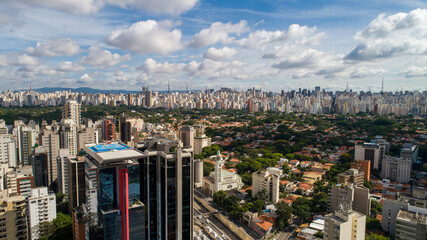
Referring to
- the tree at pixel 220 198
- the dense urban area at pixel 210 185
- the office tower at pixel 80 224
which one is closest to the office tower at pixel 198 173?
the dense urban area at pixel 210 185

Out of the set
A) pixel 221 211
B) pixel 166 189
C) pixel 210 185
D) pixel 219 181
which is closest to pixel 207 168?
pixel 210 185

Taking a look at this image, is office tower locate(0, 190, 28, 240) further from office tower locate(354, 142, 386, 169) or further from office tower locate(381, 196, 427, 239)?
office tower locate(354, 142, 386, 169)

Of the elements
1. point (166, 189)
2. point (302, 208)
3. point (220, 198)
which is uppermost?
point (166, 189)

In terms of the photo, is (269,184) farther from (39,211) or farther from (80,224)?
(39,211)

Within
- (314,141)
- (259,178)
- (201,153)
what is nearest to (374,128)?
(314,141)

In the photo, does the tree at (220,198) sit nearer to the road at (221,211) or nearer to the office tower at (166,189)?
the road at (221,211)
